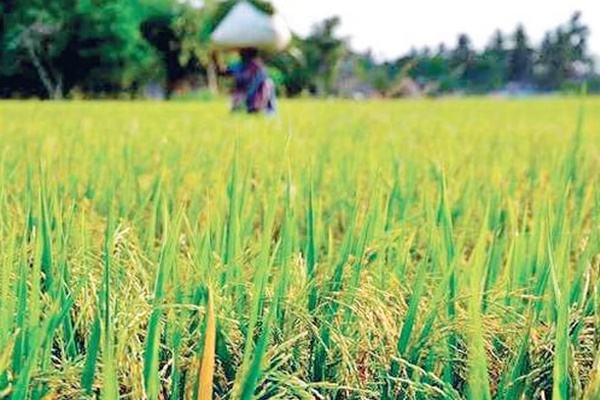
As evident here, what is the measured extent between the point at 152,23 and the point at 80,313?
107ft

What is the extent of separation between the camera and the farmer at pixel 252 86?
6227 millimetres

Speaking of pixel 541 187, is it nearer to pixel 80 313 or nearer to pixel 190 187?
pixel 190 187

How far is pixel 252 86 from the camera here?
246 inches

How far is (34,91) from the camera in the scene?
28.0 m

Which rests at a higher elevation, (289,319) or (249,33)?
(249,33)

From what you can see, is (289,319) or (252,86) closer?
(289,319)

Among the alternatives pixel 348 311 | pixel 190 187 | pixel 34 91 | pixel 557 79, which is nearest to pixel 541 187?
pixel 190 187

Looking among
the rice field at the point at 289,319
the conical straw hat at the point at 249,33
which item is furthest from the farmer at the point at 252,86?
the rice field at the point at 289,319

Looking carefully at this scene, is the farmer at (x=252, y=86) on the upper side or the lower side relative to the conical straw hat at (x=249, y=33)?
lower

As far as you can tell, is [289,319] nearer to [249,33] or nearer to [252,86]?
[252,86]

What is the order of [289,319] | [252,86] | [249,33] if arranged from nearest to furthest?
[289,319] → [252,86] → [249,33]

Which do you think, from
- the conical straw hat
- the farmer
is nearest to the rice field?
the farmer

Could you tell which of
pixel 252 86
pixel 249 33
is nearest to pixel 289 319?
pixel 252 86

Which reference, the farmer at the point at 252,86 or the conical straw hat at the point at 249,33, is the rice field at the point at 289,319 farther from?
the conical straw hat at the point at 249,33
